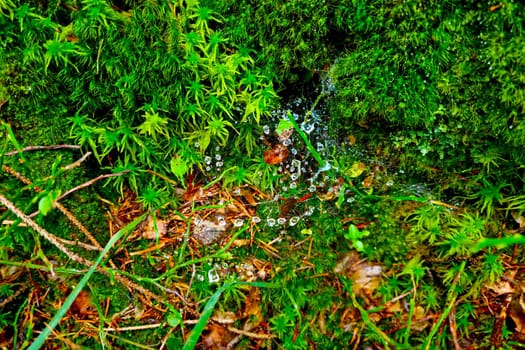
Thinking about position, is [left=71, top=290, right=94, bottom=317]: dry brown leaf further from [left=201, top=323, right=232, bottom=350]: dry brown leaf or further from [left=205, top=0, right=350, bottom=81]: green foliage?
[left=205, top=0, right=350, bottom=81]: green foliage

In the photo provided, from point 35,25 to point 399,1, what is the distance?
7.60ft

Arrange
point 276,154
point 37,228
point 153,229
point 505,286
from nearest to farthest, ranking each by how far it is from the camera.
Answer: point 37,228
point 505,286
point 153,229
point 276,154

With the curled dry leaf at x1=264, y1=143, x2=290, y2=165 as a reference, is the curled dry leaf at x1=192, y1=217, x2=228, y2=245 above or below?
below

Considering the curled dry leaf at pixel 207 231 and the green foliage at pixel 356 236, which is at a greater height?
the green foliage at pixel 356 236

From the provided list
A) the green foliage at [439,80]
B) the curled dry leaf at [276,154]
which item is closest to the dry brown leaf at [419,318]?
Answer: the green foliage at [439,80]

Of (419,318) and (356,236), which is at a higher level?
(356,236)

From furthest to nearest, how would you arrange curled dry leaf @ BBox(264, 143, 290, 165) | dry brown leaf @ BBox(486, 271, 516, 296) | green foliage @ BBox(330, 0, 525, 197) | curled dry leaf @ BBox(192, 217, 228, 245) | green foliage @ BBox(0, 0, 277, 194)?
curled dry leaf @ BBox(264, 143, 290, 165) < curled dry leaf @ BBox(192, 217, 228, 245) < green foliage @ BBox(0, 0, 277, 194) < dry brown leaf @ BBox(486, 271, 516, 296) < green foliage @ BBox(330, 0, 525, 197)

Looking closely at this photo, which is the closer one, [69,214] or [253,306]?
[69,214]

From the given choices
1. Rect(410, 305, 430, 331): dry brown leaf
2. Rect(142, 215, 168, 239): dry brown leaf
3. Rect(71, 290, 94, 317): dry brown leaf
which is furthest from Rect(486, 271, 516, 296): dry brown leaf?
Rect(71, 290, 94, 317): dry brown leaf

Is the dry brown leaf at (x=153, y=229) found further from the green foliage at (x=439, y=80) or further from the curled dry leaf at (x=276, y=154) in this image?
the green foliage at (x=439, y=80)

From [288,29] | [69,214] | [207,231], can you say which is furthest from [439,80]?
[69,214]

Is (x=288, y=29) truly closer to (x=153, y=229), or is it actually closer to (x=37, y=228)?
(x=153, y=229)

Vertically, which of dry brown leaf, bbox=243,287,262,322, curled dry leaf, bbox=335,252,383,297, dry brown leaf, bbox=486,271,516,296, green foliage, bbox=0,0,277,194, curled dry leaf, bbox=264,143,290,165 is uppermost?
green foliage, bbox=0,0,277,194

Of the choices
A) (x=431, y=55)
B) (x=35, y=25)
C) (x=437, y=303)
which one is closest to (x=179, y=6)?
(x=35, y=25)
